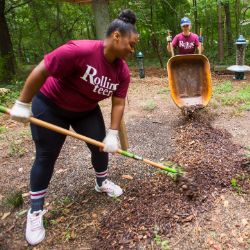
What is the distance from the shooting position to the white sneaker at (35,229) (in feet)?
8.09

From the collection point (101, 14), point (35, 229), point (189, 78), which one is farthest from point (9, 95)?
point (35, 229)

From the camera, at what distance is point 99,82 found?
7.17 feet

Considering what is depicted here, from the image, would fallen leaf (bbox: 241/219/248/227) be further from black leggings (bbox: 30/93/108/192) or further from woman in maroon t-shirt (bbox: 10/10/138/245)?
black leggings (bbox: 30/93/108/192)

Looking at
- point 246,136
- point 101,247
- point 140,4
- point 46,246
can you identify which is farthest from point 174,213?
point 140,4

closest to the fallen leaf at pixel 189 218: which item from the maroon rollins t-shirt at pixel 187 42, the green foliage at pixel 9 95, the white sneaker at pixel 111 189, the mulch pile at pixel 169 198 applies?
the mulch pile at pixel 169 198

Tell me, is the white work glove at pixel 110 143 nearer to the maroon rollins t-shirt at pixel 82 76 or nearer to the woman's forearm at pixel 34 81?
the maroon rollins t-shirt at pixel 82 76

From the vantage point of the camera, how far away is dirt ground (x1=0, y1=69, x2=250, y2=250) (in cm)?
237

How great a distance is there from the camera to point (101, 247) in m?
2.33

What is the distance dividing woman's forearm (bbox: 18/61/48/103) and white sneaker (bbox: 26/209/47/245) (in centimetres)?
96

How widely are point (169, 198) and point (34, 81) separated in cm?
152

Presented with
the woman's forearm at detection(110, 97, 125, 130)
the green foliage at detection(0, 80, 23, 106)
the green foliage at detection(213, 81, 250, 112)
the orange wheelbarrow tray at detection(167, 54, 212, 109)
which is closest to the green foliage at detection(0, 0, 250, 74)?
the green foliage at detection(0, 80, 23, 106)

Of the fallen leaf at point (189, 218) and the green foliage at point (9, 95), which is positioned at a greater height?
the fallen leaf at point (189, 218)

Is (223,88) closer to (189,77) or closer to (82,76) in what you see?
(189,77)

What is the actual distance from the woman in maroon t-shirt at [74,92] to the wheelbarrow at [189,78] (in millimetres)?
2751
